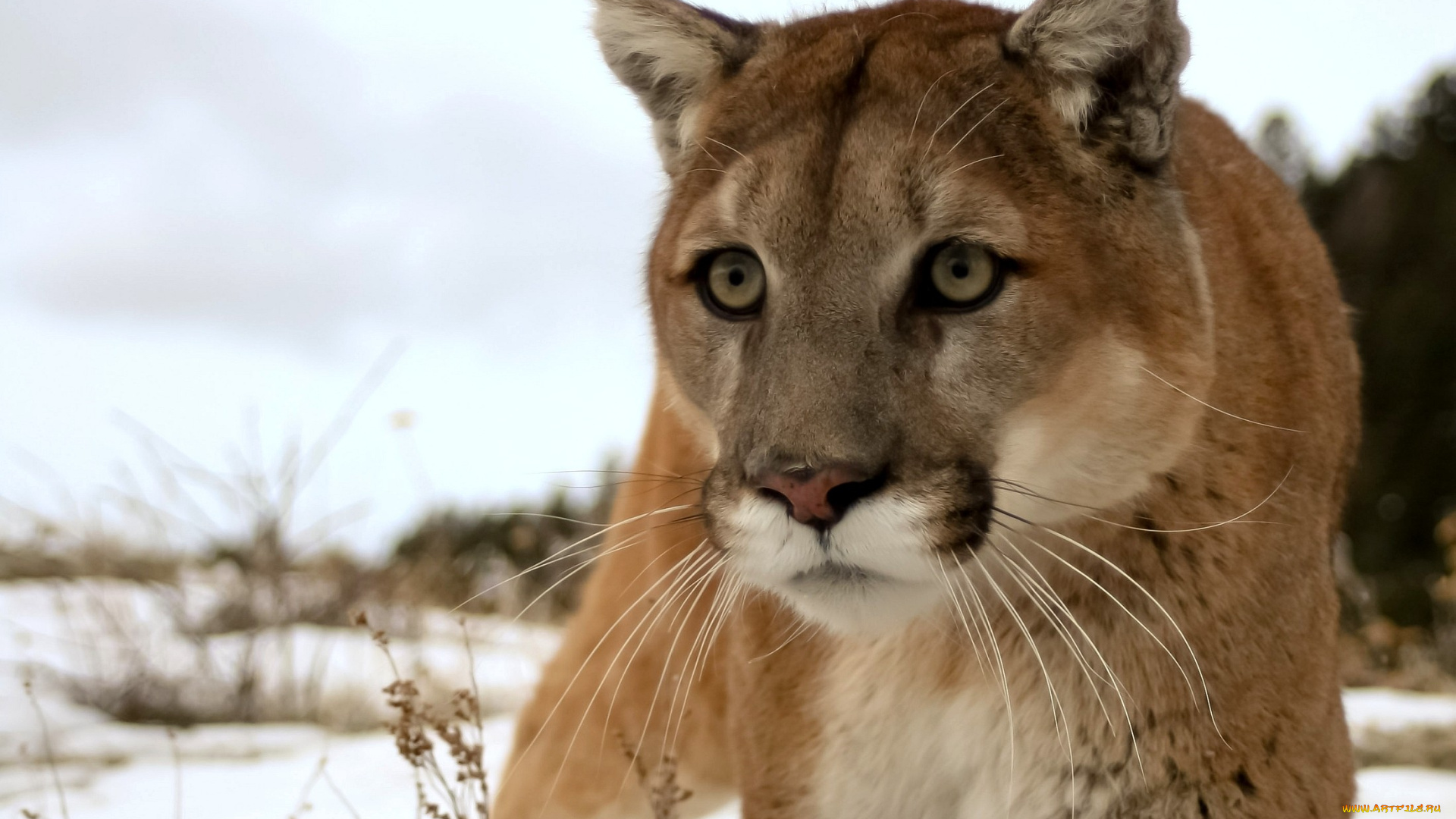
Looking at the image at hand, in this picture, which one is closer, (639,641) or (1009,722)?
(1009,722)

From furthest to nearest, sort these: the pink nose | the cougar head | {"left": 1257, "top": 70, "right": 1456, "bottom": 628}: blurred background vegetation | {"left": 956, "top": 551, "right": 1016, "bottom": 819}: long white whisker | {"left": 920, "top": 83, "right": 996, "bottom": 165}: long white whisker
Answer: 1. {"left": 1257, "top": 70, "right": 1456, "bottom": 628}: blurred background vegetation
2. {"left": 956, "top": 551, "right": 1016, "bottom": 819}: long white whisker
3. {"left": 920, "top": 83, "right": 996, "bottom": 165}: long white whisker
4. the cougar head
5. the pink nose

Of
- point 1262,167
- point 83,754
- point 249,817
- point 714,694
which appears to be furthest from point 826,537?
point 83,754

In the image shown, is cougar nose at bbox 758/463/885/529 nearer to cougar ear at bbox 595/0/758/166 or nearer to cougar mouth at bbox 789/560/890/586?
cougar mouth at bbox 789/560/890/586

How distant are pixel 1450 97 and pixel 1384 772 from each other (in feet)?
65.2

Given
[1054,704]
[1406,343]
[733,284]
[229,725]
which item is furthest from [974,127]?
[1406,343]

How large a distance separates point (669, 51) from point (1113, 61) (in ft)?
3.40

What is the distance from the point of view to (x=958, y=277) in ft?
7.77

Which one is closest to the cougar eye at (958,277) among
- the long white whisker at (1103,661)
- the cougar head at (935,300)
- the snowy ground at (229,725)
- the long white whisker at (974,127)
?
the cougar head at (935,300)

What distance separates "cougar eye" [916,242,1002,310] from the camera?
2.36m

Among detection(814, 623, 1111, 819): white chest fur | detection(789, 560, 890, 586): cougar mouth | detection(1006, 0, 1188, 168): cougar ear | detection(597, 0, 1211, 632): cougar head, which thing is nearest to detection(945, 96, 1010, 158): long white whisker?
detection(597, 0, 1211, 632): cougar head

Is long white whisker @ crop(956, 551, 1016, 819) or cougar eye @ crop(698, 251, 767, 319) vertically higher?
cougar eye @ crop(698, 251, 767, 319)

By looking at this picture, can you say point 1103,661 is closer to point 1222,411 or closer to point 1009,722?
point 1009,722

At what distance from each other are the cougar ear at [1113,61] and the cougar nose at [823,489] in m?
0.97

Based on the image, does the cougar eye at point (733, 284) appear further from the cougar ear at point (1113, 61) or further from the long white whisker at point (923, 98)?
the cougar ear at point (1113, 61)
